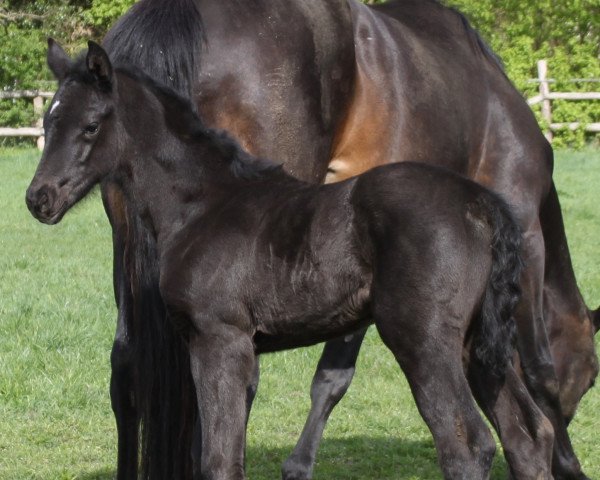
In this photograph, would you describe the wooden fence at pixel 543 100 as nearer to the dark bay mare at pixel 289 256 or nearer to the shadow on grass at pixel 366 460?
the shadow on grass at pixel 366 460

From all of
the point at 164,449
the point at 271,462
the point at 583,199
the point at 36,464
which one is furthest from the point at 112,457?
the point at 583,199

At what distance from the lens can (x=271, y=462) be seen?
217 inches

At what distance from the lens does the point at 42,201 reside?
3725 mm

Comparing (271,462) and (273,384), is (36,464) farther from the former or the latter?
(273,384)

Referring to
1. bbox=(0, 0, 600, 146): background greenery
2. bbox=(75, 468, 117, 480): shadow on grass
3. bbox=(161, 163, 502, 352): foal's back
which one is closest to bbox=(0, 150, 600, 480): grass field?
bbox=(75, 468, 117, 480): shadow on grass

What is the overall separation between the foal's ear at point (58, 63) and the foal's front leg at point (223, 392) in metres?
0.98

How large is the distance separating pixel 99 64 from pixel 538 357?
2505mm

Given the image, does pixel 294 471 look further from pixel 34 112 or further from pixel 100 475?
pixel 34 112

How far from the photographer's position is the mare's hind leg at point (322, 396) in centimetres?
509

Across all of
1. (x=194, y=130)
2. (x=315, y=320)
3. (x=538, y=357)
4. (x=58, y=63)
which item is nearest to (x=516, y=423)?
(x=315, y=320)

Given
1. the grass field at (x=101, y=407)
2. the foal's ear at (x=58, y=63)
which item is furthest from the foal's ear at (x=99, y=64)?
the grass field at (x=101, y=407)

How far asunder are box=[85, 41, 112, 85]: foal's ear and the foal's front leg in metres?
0.88

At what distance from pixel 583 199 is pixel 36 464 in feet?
34.6

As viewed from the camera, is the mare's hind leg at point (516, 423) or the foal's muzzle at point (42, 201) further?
the mare's hind leg at point (516, 423)
